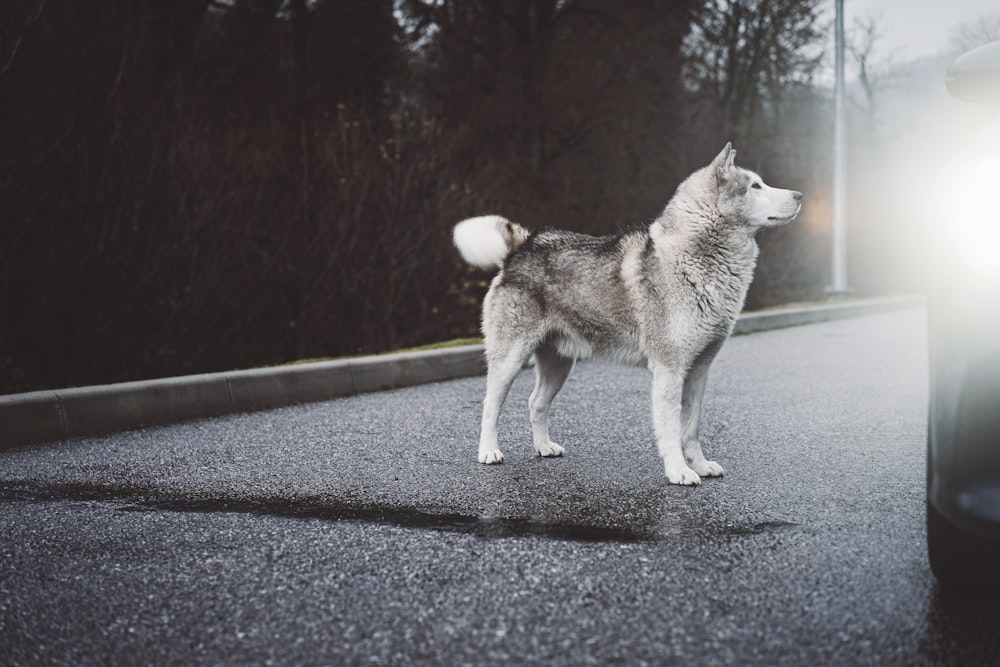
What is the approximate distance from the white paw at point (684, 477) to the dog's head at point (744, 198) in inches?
53.5

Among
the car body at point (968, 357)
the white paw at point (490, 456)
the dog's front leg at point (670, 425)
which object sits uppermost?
the car body at point (968, 357)

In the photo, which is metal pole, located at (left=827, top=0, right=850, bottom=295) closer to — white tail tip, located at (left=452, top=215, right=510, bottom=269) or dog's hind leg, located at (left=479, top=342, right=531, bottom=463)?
white tail tip, located at (left=452, top=215, right=510, bottom=269)

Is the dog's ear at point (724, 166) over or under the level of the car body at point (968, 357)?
over

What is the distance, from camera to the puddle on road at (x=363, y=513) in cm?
388

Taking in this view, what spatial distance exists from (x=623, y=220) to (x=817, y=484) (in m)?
17.8

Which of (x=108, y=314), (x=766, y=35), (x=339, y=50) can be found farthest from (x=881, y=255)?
(x=108, y=314)

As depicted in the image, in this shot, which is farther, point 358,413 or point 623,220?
point 623,220

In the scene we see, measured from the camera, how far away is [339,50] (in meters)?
19.9

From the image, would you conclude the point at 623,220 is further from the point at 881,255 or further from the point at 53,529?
the point at 53,529

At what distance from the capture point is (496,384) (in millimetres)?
5426

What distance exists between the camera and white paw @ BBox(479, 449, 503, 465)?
5398mm

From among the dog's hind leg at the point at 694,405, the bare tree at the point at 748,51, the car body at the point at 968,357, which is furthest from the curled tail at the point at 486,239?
the bare tree at the point at 748,51

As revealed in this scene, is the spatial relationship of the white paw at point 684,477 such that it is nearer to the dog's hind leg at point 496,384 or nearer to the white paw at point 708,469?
the white paw at point 708,469

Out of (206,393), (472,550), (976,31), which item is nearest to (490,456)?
(472,550)
